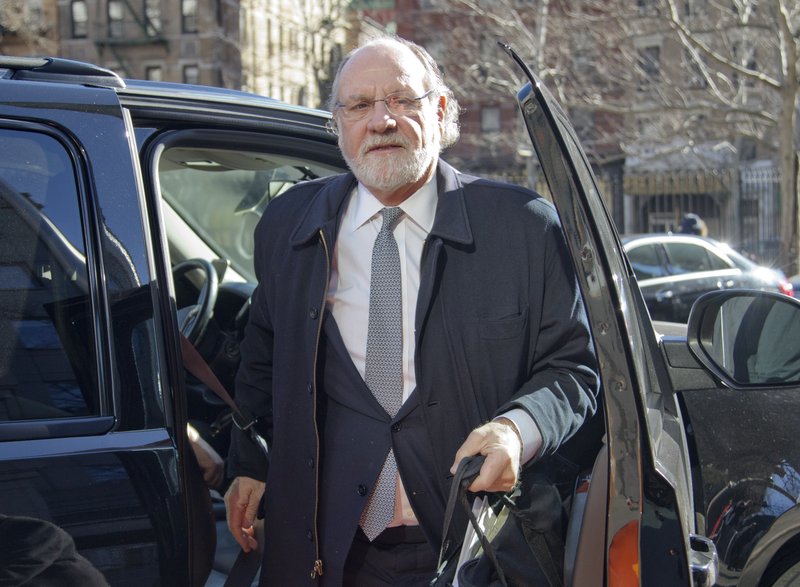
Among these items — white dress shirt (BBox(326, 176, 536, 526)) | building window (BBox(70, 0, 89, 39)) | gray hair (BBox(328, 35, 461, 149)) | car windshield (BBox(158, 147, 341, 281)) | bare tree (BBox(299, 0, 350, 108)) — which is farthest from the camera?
building window (BBox(70, 0, 89, 39))

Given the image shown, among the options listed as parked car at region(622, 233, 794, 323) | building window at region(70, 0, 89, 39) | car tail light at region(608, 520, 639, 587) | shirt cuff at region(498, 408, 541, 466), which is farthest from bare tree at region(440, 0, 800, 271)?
building window at region(70, 0, 89, 39)

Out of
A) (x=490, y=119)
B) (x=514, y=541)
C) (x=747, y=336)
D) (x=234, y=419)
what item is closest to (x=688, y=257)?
(x=747, y=336)

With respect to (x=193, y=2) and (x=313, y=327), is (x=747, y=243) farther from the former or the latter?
(x=313, y=327)

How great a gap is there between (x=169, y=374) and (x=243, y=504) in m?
0.60

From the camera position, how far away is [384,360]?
90.4 inches

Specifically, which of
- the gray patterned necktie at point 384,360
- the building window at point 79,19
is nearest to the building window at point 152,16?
the building window at point 79,19

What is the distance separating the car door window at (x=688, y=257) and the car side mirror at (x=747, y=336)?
9109 millimetres

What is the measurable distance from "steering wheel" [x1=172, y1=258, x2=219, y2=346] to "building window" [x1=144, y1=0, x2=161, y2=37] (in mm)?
36169

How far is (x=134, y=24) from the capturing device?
38.1m

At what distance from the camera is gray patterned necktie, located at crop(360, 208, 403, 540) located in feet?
7.50

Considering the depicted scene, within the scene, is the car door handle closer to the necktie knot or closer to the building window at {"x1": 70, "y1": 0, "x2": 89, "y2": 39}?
the necktie knot

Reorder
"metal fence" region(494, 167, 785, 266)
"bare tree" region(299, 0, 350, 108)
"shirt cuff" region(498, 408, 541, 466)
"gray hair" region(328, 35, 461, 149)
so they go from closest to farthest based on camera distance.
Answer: "shirt cuff" region(498, 408, 541, 466), "gray hair" region(328, 35, 461, 149), "metal fence" region(494, 167, 785, 266), "bare tree" region(299, 0, 350, 108)

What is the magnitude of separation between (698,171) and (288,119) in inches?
1102

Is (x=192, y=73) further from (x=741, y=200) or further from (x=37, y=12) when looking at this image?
(x=741, y=200)
